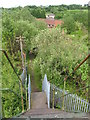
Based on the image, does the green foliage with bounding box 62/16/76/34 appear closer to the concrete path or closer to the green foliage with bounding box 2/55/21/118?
the green foliage with bounding box 2/55/21/118

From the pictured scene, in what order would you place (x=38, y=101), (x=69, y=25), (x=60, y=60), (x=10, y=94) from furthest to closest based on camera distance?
(x=69, y=25) → (x=60, y=60) → (x=38, y=101) → (x=10, y=94)

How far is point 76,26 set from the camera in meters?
20.3

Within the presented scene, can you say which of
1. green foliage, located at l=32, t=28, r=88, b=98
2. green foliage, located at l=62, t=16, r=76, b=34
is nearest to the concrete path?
green foliage, located at l=32, t=28, r=88, b=98

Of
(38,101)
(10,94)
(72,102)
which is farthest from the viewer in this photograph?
(38,101)

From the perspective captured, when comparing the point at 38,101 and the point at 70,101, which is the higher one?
the point at 70,101

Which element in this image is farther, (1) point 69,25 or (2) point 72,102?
(1) point 69,25

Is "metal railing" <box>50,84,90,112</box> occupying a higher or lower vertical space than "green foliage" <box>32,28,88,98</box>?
lower

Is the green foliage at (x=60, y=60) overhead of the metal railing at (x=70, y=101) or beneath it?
overhead

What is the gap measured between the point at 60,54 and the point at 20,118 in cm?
573

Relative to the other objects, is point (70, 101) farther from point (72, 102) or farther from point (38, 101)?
point (38, 101)

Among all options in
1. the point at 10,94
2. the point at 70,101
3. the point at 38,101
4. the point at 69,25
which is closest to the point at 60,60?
the point at 38,101

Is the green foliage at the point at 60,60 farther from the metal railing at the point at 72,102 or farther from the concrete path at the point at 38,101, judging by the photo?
the metal railing at the point at 72,102

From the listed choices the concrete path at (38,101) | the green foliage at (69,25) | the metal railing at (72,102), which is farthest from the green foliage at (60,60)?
the green foliage at (69,25)

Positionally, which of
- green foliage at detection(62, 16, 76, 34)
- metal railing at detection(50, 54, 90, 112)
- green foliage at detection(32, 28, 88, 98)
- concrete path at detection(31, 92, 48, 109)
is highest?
green foliage at detection(62, 16, 76, 34)
